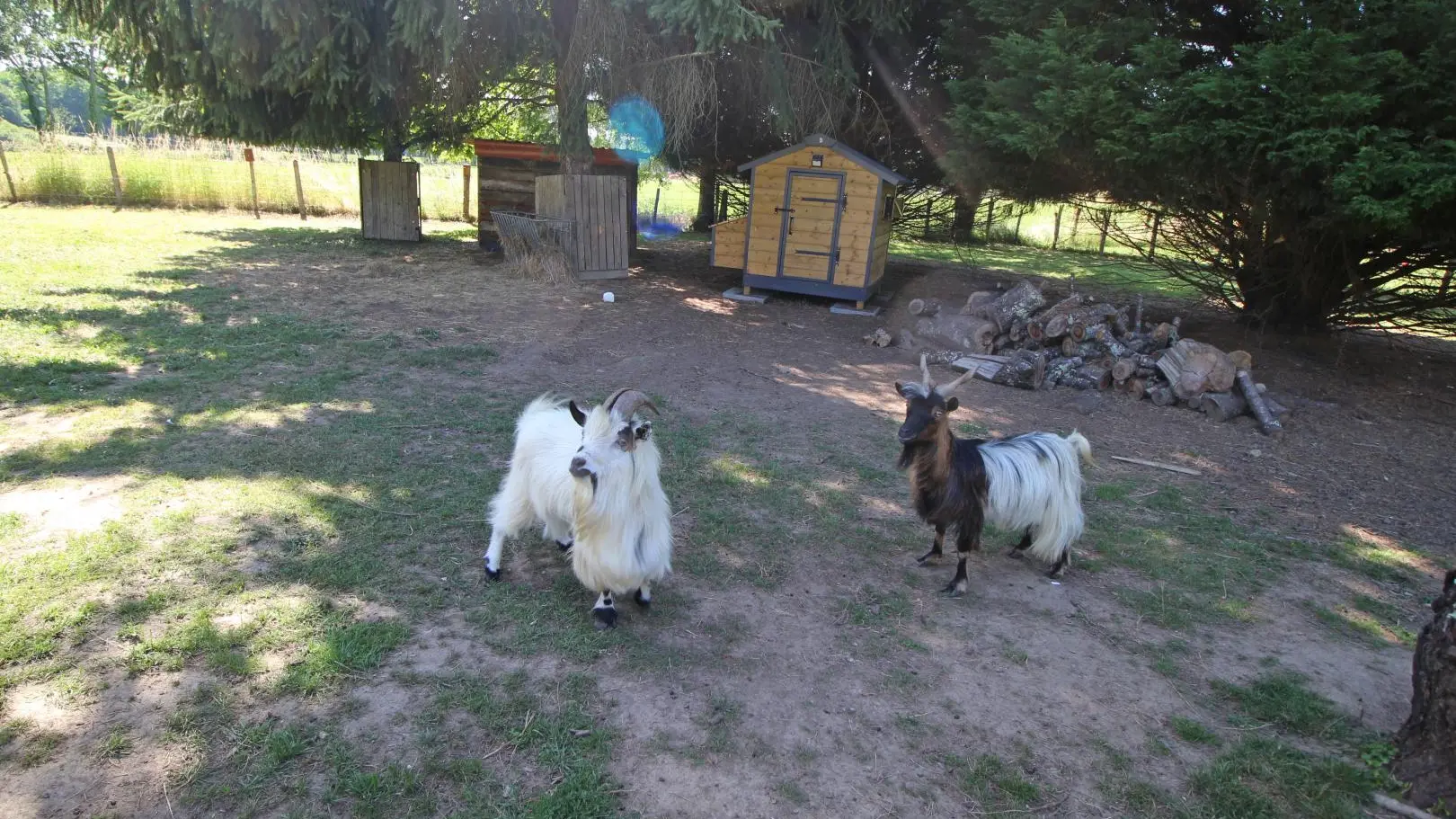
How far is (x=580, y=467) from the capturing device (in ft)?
11.3

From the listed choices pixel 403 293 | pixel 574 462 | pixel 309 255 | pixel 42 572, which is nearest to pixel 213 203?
pixel 309 255

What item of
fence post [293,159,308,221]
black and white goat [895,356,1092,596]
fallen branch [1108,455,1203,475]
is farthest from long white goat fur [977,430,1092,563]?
fence post [293,159,308,221]

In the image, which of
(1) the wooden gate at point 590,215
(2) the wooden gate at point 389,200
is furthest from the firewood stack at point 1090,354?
(2) the wooden gate at point 389,200

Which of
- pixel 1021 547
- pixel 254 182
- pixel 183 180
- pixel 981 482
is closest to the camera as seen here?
pixel 981 482

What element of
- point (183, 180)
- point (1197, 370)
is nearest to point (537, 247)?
point (1197, 370)

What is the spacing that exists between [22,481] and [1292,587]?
313 inches

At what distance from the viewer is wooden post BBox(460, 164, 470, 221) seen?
20781mm

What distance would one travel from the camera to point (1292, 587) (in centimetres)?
468

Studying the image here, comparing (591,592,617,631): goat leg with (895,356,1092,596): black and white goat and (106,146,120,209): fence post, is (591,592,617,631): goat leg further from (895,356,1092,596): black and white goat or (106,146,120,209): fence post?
(106,146,120,209): fence post

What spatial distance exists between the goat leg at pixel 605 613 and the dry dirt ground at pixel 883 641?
0.42 feet

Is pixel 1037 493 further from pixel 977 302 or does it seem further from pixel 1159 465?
pixel 977 302

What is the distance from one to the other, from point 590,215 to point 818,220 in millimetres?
4070

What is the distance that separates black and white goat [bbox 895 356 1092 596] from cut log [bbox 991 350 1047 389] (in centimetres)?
442

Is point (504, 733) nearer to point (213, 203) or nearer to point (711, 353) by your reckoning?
point (711, 353)
